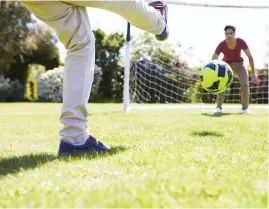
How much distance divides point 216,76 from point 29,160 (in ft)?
11.7

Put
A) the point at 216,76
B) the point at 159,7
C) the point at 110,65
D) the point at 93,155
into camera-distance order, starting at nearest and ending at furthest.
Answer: the point at 93,155, the point at 159,7, the point at 216,76, the point at 110,65

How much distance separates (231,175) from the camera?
219cm

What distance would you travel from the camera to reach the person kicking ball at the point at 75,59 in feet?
9.71

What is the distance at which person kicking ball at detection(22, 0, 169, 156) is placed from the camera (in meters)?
2.96

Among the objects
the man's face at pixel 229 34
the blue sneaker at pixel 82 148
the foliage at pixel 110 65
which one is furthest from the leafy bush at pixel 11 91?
the blue sneaker at pixel 82 148

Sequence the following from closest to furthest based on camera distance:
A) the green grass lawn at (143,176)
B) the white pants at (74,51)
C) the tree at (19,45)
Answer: the green grass lawn at (143,176) < the white pants at (74,51) < the tree at (19,45)

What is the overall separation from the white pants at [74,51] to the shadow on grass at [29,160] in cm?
19

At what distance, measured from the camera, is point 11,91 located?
67.8ft

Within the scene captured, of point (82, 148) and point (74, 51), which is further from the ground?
point (74, 51)

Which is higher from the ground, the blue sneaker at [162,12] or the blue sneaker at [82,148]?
the blue sneaker at [162,12]

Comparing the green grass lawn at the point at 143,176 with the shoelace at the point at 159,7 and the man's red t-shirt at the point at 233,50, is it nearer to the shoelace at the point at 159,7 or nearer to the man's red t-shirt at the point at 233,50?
the shoelace at the point at 159,7

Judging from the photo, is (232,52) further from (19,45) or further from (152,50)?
(19,45)

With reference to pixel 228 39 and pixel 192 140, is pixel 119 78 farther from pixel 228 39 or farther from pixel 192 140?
pixel 192 140

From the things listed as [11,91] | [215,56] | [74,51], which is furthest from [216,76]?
[11,91]
